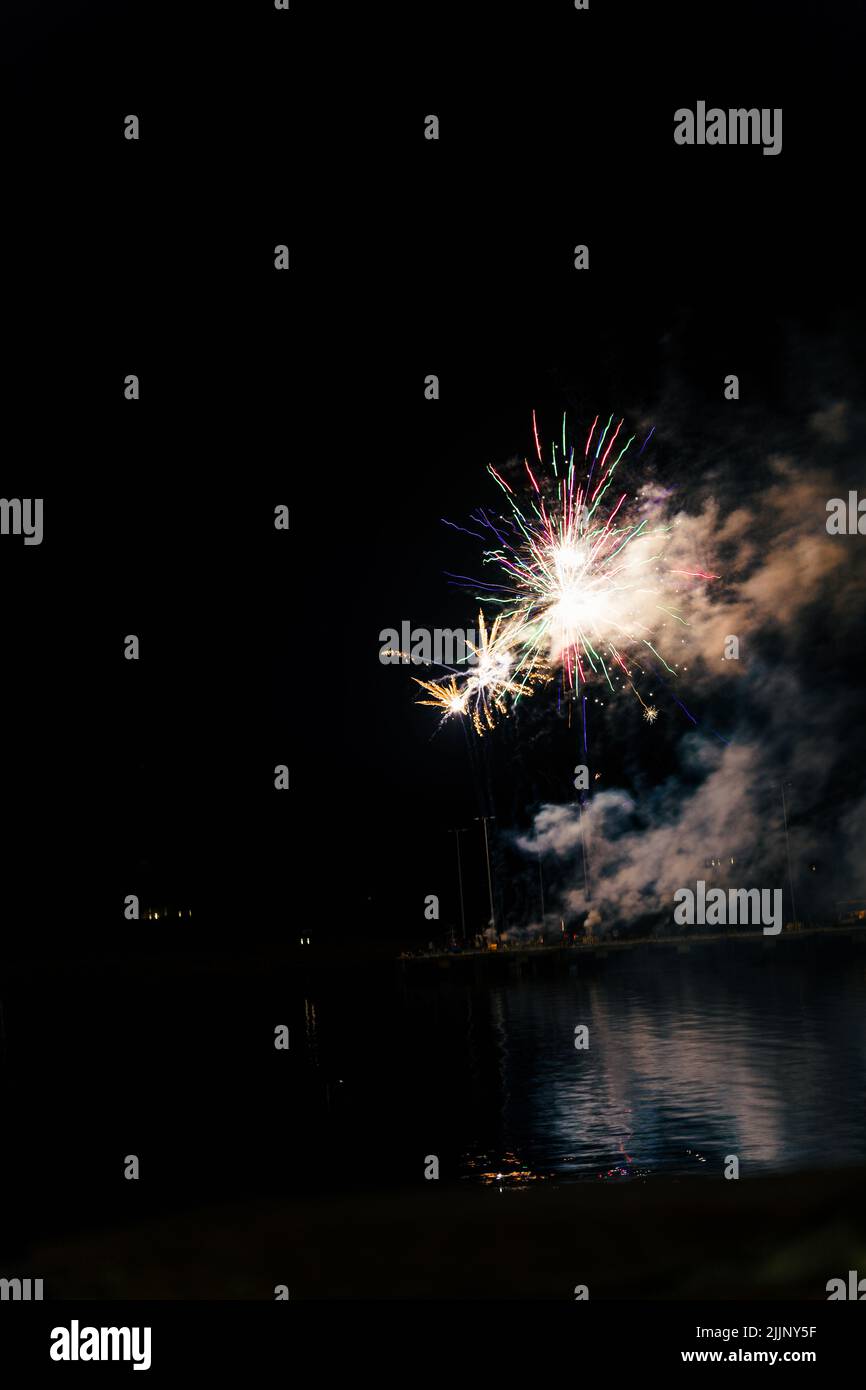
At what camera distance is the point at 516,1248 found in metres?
11.0

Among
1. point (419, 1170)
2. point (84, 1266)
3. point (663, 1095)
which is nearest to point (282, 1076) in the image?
point (663, 1095)

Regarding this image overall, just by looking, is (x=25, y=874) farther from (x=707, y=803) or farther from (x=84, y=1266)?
(x=84, y=1266)

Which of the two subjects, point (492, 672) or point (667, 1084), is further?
point (492, 672)

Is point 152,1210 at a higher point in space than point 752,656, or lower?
lower

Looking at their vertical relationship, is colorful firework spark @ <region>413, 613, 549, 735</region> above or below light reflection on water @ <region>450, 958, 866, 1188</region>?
above

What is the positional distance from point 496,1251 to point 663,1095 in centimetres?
2167

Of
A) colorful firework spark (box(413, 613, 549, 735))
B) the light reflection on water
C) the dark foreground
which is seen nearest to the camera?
the dark foreground

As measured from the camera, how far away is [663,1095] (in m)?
31.6

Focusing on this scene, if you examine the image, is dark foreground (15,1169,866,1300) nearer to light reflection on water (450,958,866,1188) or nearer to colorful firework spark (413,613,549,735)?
light reflection on water (450,958,866,1188)

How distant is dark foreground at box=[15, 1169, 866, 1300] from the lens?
34.7 feet

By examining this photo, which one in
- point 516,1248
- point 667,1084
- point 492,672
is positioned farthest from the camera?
point 492,672

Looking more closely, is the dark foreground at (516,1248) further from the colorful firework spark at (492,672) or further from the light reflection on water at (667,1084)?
the colorful firework spark at (492,672)

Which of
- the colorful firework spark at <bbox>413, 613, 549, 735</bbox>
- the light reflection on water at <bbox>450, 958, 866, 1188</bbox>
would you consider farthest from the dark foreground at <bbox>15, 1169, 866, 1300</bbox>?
the colorful firework spark at <bbox>413, 613, 549, 735</bbox>
